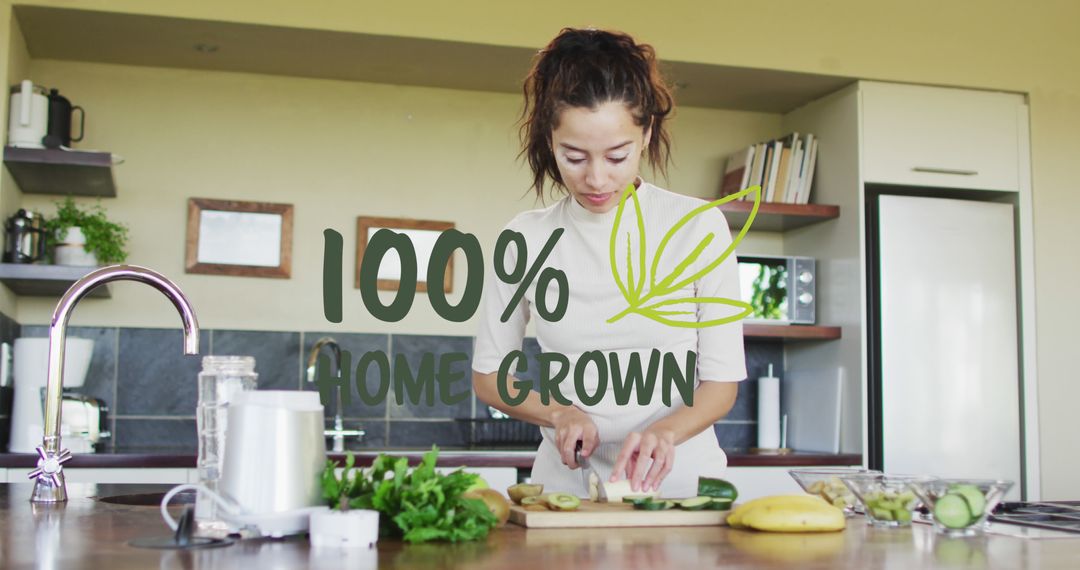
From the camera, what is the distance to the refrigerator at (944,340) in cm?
400

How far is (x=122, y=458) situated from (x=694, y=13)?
2.31 m

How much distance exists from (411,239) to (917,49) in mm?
1929

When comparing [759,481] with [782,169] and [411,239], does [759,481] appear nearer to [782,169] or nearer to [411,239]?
[782,169]

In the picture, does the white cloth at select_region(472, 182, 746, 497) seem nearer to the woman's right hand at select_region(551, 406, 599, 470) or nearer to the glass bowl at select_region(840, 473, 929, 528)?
the woman's right hand at select_region(551, 406, 599, 470)

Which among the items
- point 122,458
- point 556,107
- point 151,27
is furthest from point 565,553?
point 151,27

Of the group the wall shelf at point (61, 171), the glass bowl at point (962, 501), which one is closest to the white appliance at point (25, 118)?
the wall shelf at point (61, 171)

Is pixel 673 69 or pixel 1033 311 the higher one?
pixel 673 69

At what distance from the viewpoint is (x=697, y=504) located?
1618mm

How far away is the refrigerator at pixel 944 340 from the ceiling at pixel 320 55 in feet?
2.01

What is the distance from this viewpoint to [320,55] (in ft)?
12.7

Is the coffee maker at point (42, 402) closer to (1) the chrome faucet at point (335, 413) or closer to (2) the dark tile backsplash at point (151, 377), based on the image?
(2) the dark tile backsplash at point (151, 377)

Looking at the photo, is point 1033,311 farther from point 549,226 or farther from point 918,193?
point 549,226

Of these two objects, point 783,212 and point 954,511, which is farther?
point 783,212

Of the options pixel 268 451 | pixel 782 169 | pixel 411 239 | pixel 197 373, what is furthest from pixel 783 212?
pixel 268 451
